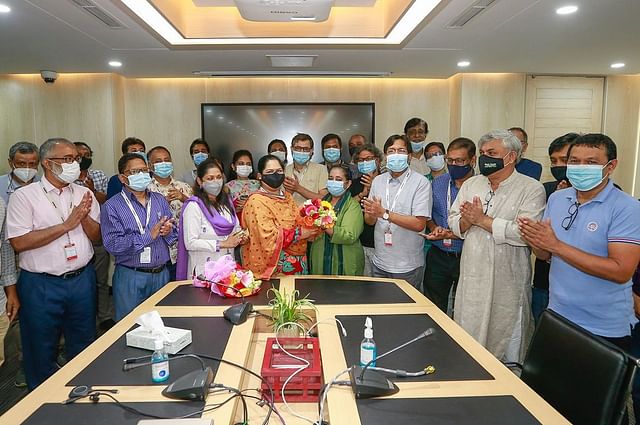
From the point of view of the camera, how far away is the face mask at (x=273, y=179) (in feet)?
10.8

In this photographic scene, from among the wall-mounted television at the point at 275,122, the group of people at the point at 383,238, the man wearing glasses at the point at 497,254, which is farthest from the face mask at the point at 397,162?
the wall-mounted television at the point at 275,122

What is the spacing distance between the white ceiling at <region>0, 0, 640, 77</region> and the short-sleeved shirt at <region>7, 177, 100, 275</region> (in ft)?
4.89

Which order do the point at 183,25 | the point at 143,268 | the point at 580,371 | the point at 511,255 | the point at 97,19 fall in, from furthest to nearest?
1. the point at 183,25
2. the point at 97,19
3. the point at 143,268
4. the point at 511,255
5. the point at 580,371

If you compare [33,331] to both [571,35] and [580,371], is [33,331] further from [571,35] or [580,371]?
[571,35]

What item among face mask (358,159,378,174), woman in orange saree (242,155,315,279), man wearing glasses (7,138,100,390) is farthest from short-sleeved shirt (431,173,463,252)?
man wearing glasses (7,138,100,390)

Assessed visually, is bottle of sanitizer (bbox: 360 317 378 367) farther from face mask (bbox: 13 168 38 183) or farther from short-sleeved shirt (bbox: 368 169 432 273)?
face mask (bbox: 13 168 38 183)

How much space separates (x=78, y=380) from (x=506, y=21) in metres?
4.08

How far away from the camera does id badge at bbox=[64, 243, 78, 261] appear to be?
283 cm

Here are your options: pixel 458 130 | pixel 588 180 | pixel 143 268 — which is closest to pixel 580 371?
pixel 588 180

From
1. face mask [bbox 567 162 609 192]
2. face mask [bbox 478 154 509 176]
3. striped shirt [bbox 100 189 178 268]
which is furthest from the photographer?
striped shirt [bbox 100 189 178 268]

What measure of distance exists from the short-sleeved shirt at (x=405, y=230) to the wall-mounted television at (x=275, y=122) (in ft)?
10.4

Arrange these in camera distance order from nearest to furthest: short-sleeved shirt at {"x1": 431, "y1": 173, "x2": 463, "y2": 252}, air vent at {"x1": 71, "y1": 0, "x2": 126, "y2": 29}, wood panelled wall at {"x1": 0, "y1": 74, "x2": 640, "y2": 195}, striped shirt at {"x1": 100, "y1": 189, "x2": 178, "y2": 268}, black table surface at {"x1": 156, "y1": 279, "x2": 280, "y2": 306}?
black table surface at {"x1": 156, "y1": 279, "x2": 280, "y2": 306}
striped shirt at {"x1": 100, "y1": 189, "x2": 178, "y2": 268}
air vent at {"x1": 71, "y1": 0, "x2": 126, "y2": 29}
short-sleeved shirt at {"x1": 431, "y1": 173, "x2": 463, "y2": 252}
wood panelled wall at {"x1": 0, "y1": 74, "x2": 640, "y2": 195}

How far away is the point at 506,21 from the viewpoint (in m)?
3.80

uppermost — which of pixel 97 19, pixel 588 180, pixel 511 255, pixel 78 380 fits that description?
pixel 97 19
